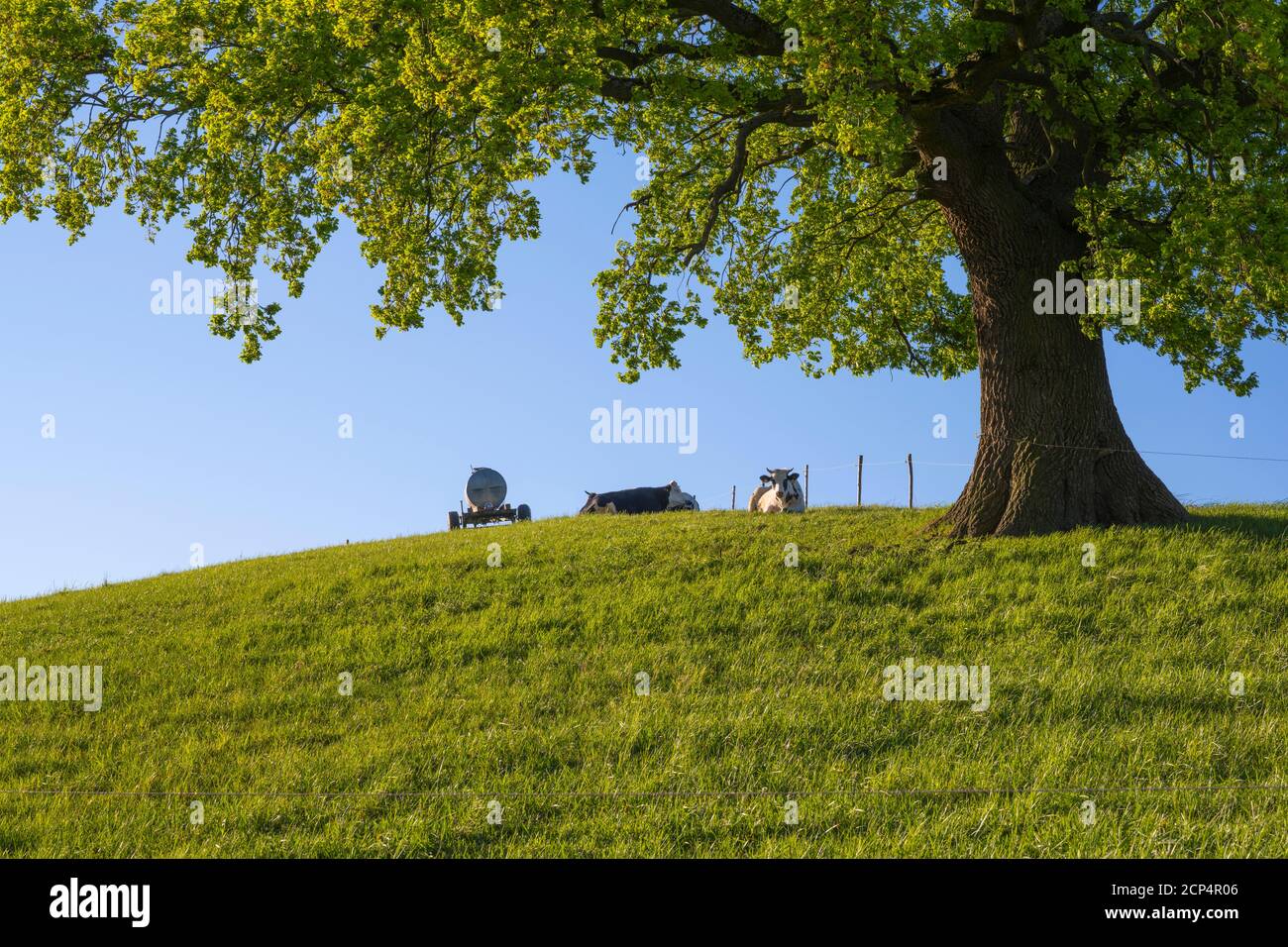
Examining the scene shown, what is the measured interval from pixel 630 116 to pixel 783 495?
36.4ft

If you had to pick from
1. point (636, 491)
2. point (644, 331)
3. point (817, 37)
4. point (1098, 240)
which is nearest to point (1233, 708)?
point (1098, 240)

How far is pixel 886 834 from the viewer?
345 inches

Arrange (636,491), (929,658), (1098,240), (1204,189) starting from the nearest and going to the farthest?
(929,658)
(1204,189)
(1098,240)
(636,491)

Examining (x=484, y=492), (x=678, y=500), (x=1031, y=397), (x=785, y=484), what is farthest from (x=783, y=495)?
(x=484, y=492)

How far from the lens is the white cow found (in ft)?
87.6

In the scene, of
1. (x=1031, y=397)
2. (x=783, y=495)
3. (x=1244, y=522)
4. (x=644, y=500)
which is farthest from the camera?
(x=644, y=500)

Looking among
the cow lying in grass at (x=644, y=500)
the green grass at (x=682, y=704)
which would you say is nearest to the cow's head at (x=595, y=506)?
the cow lying in grass at (x=644, y=500)

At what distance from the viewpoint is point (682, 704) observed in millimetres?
12555

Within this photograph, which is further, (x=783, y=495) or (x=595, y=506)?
(x=595, y=506)

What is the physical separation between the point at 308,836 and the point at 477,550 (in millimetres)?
12128

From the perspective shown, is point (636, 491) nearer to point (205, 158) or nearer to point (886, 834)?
point (205, 158)

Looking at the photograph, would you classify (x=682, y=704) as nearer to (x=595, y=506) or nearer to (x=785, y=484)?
(x=785, y=484)

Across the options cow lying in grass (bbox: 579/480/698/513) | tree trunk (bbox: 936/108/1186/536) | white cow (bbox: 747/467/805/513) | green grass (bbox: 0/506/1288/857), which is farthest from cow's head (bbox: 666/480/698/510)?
tree trunk (bbox: 936/108/1186/536)

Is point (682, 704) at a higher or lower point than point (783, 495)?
lower
